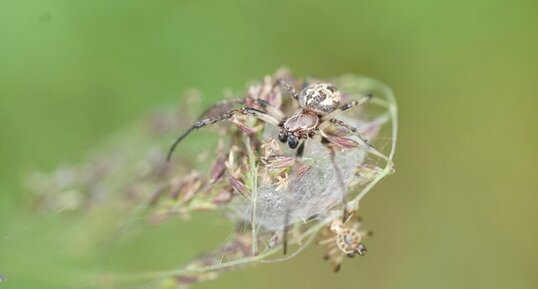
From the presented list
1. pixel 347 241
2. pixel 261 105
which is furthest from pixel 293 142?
pixel 347 241

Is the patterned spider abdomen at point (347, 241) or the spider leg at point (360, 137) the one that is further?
the patterned spider abdomen at point (347, 241)

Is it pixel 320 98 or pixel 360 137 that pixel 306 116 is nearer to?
pixel 320 98

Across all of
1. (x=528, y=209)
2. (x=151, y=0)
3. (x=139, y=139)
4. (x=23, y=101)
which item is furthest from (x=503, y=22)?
(x=23, y=101)

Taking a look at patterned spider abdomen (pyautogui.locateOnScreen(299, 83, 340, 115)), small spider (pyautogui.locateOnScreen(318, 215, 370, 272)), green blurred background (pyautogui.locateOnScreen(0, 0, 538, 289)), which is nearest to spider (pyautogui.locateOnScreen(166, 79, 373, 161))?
patterned spider abdomen (pyautogui.locateOnScreen(299, 83, 340, 115))

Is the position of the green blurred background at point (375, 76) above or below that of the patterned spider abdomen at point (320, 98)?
above

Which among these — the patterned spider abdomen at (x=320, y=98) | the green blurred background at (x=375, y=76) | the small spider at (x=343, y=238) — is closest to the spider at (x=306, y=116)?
the patterned spider abdomen at (x=320, y=98)

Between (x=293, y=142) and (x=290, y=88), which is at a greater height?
(x=290, y=88)

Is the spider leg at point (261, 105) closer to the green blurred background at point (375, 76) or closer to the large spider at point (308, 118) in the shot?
the large spider at point (308, 118)
